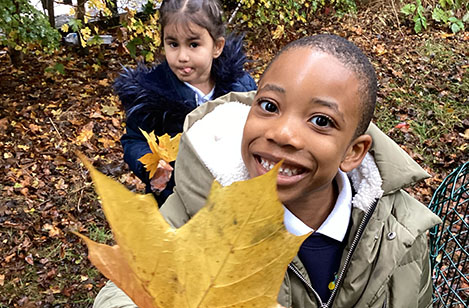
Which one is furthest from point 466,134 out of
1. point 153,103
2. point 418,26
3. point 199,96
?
point 153,103

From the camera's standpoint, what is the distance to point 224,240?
502 mm

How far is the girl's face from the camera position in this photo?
2129 mm

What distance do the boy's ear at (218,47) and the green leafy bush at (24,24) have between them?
8.38 ft

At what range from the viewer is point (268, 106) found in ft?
3.53

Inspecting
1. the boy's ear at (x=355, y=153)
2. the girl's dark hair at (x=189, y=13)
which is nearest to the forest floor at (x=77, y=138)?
the girl's dark hair at (x=189, y=13)

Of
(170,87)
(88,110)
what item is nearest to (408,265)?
(170,87)

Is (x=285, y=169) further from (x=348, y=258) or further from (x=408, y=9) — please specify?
(x=408, y=9)

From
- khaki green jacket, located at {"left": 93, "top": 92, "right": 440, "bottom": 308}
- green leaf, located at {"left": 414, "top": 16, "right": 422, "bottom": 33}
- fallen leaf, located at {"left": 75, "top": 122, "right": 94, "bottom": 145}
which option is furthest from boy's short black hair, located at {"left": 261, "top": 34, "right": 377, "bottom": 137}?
green leaf, located at {"left": 414, "top": 16, "right": 422, "bottom": 33}

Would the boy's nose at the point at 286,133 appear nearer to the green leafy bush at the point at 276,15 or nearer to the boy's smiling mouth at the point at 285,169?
the boy's smiling mouth at the point at 285,169

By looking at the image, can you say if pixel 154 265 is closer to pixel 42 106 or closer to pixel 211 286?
pixel 211 286

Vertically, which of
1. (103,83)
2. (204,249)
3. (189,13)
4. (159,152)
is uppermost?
(204,249)

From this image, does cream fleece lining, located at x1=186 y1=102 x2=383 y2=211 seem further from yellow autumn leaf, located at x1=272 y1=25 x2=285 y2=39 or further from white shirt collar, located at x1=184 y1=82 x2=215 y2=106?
yellow autumn leaf, located at x1=272 y1=25 x2=285 y2=39

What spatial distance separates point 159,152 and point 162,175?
0.13 metres

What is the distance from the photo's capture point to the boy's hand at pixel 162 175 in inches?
77.8
